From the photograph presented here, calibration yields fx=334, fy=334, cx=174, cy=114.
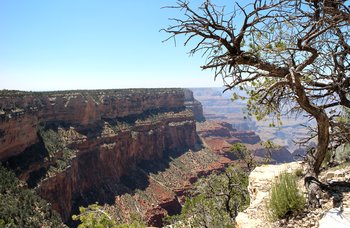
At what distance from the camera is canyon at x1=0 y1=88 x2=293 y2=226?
151ft

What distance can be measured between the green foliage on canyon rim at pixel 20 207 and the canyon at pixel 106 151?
3.51 metres

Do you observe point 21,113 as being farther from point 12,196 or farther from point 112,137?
point 112,137

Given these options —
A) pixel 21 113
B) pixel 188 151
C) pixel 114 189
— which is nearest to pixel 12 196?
pixel 21 113

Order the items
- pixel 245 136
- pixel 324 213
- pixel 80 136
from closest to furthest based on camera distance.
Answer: pixel 324 213
pixel 80 136
pixel 245 136

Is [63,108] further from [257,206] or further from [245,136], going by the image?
[245,136]

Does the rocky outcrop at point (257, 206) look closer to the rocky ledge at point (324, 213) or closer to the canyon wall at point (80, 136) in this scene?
the rocky ledge at point (324, 213)

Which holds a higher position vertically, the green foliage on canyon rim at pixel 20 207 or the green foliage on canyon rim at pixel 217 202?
the green foliage on canyon rim at pixel 217 202

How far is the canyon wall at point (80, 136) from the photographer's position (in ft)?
148

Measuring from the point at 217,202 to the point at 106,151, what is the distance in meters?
44.9

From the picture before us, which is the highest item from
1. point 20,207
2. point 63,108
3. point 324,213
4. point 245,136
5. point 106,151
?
point 324,213

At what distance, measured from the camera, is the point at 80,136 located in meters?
61.2

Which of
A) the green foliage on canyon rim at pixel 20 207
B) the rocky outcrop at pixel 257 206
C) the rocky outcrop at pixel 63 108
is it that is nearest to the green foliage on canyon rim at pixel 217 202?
the rocky outcrop at pixel 257 206

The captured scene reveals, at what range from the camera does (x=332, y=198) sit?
27.2 feet

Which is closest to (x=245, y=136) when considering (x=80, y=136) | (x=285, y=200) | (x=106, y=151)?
(x=106, y=151)
